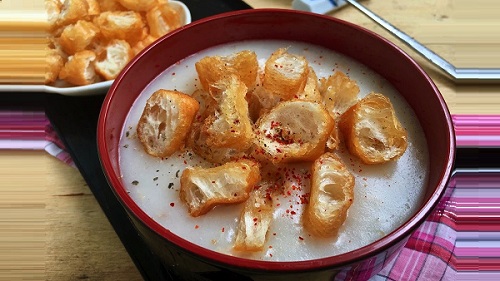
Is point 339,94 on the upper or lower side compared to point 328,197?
upper

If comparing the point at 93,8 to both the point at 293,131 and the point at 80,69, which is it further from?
the point at 293,131

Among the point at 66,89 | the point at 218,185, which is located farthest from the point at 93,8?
the point at 218,185

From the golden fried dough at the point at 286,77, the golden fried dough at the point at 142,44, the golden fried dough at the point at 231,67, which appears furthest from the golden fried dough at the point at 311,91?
the golden fried dough at the point at 142,44

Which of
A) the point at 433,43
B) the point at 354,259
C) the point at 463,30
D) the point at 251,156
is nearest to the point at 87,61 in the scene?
the point at 251,156

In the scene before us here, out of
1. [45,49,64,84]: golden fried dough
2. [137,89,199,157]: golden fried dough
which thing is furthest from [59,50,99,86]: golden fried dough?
[137,89,199,157]: golden fried dough

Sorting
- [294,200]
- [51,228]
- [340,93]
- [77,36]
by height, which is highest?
[340,93]

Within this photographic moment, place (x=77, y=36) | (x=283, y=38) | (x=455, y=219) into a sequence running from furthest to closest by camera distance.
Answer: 1. (x=77, y=36)
2. (x=283, y=38)
3. (x=455, y=219)

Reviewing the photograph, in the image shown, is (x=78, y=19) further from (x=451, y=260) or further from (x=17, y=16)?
(x=451, y=260)
